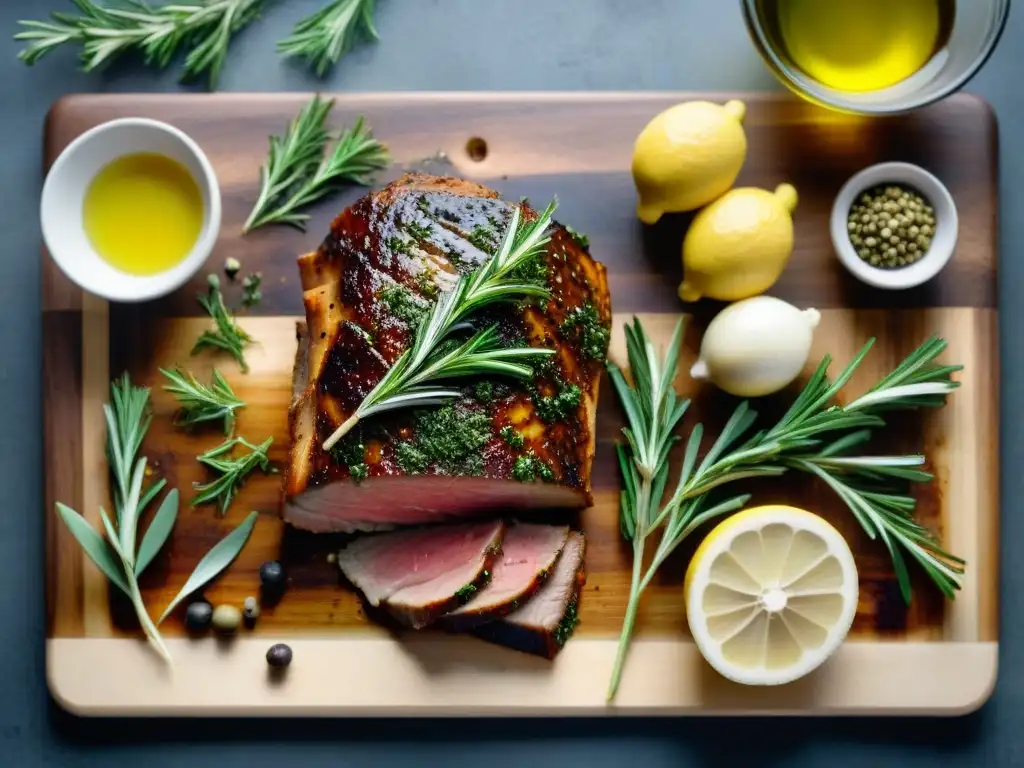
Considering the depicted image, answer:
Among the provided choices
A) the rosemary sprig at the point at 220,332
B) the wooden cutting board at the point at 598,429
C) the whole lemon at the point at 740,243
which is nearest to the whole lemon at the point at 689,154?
the whole lemon at the point at 740,243

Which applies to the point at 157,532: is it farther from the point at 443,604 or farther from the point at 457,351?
the point at 457,351

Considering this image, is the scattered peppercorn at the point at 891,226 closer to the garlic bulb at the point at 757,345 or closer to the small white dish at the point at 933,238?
the small white dish at the point at 933,238

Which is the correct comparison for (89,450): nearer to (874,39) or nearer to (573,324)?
(573,324)

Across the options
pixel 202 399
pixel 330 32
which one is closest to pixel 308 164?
pixel 330 32

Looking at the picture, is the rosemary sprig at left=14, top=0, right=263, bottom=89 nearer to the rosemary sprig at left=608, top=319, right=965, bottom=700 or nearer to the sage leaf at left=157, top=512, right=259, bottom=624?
the sage leaf at left=157, top=512, right=259, bottom=624

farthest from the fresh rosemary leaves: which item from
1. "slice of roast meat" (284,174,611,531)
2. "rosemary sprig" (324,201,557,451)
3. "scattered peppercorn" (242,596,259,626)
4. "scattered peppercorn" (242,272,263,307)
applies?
"scattered peppercorn" (242,596,259,626)

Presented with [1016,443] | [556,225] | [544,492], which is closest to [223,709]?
[544,492]
